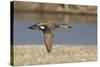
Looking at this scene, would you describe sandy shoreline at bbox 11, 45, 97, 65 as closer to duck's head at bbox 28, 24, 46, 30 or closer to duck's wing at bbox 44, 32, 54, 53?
duck's wing at bbox 44, 32, 54, 53

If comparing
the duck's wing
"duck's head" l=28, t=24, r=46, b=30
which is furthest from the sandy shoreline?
"duck's head" l=28, t=24, r=46, b=30

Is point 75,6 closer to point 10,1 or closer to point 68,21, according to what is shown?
point 68,21

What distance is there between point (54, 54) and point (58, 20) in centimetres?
33

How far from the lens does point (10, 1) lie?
2.00 m

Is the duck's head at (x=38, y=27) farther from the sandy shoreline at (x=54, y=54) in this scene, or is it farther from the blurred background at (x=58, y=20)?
the sandy shoreline at (x=54, y=54)

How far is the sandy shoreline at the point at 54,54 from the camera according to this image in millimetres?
A: 2000

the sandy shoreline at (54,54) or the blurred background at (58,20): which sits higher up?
the blurred background at (58,20)

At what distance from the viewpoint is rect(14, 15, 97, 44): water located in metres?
2.00

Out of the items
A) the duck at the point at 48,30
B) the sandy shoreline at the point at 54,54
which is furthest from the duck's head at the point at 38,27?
the sandy shoreline at the point at 54,54

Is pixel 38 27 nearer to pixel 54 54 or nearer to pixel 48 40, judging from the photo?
pixel 48 40

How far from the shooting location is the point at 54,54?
2133 mm

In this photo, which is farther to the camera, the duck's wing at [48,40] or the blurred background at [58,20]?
the duck's wing at [48,40]

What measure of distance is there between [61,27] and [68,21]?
10cm
